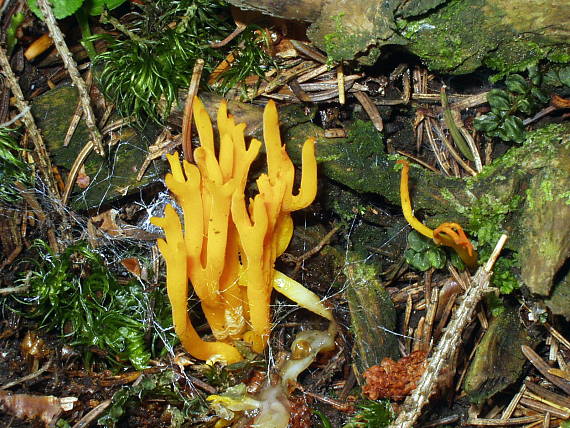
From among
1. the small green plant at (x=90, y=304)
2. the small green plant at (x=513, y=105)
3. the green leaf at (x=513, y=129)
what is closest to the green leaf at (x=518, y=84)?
the small green plant at (x=513, y=105)

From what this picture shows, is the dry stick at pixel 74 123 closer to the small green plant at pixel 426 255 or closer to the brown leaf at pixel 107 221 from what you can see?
the brown leaf at pixel 107 221

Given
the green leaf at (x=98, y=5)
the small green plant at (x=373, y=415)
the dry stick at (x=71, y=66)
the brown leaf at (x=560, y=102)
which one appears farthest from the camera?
the green leaf at (x=98, y=5)

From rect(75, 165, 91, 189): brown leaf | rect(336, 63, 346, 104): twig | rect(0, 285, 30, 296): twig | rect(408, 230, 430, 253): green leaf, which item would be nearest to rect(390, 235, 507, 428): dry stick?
rect(408, 230, 430, 253): green leaf

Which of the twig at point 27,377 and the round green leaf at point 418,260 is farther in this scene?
the round green leaf at point 418,260

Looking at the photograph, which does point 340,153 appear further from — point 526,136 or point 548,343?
point 548,343

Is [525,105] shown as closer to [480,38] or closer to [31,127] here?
[480,38]

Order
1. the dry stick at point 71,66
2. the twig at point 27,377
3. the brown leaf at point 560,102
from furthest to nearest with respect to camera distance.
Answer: the dry stick at point 71,66 < the brown leaf at point 560,102 < the twig at point 27,377

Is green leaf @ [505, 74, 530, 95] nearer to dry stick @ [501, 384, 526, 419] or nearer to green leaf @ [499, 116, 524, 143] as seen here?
green leaf @ [499, 116, 524, 143]

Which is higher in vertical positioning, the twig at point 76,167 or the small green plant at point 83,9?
the small green plant at point 83,9
